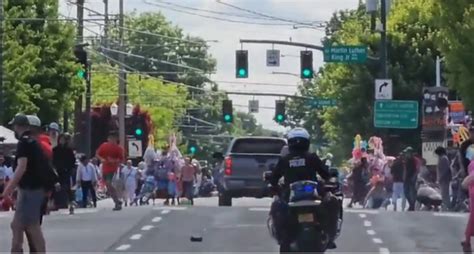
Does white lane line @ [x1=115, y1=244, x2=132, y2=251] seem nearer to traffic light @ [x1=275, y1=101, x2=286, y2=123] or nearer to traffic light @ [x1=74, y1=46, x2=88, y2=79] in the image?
traffic light @ [x1=74, y1=46, x2=88, y2=79]

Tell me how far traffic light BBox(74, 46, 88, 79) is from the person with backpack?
43179mm

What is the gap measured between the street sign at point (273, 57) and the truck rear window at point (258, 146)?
29.8m

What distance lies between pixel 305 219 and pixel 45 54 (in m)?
45.8

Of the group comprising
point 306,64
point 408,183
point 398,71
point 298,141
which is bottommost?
point 408,183

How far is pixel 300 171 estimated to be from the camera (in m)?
17.5

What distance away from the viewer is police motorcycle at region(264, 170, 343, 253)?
17109 mm

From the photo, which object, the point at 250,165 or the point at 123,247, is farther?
the point at 250,165

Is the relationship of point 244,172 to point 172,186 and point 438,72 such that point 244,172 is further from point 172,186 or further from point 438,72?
point 438,72

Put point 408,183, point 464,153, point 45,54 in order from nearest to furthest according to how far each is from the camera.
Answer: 1. point 464,153
2. point 408,183
3. point 45,54

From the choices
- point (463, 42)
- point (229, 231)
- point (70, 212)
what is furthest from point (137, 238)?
point (463, 42)

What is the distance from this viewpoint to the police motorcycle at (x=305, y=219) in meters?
17.1

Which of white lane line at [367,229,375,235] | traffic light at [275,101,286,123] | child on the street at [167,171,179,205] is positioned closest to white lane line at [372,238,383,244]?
white lane line at [367,229,375,235]

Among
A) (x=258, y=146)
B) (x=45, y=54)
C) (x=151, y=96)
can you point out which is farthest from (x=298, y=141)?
(x=151, y=96)

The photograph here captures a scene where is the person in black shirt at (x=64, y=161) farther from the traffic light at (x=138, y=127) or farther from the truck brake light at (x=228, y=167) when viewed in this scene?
the traffic light at (x=138, y=127)
